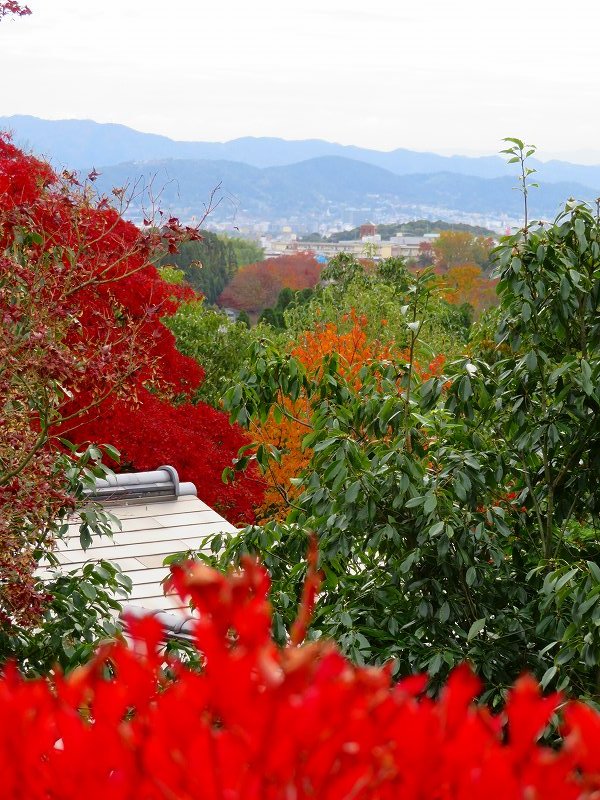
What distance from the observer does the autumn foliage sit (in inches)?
35.6

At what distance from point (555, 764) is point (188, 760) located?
35 centimetres

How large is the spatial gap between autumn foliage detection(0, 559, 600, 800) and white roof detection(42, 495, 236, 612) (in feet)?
15.9

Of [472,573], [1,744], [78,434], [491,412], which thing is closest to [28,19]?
[78,434]

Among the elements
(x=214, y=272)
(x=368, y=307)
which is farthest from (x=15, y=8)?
(x=214, y=272)

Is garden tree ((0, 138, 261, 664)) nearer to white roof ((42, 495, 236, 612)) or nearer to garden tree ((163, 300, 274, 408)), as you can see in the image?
white roof ((42, 495, 236, 612))

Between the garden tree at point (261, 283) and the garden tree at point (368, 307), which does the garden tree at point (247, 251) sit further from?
the garden tree at point (368, 307)

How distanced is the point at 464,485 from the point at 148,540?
4.26 meters

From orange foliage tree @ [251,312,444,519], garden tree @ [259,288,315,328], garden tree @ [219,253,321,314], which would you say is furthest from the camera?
garden tree @ [219,253,321,314]

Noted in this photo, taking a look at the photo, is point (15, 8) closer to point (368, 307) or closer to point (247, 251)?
point (368, 307)

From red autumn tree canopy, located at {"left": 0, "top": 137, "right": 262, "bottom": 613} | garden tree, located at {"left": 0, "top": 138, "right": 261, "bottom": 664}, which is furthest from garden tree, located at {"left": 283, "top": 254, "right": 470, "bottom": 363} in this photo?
garden tree, located at {"left": 0, "top": 138, "right": 261, "bottom": 664}

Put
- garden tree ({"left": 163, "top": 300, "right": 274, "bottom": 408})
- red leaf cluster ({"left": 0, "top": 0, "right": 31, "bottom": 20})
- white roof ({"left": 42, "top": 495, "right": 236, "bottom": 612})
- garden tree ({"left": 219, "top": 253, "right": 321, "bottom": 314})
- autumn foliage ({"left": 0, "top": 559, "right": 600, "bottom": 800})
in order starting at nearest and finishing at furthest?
autumn foliage ({"left": 0, "top": 559, "right": 600, "bottom": 800}) → white roof ({"left": 42, "top": 495, "right": 236, "bottom": 612}) → red leaf cluster ({"left": 0, "top": 0, "right": 31, "bottom": 20}) → garden tree ({"left": 163, "top": 300, "right": 274, "bottom": 408}) → garden tree ({"left": 219, "top": 253, "right": 321, "bottom": 314})

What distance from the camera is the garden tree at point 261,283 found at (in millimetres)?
53375

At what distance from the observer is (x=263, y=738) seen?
0.90 m

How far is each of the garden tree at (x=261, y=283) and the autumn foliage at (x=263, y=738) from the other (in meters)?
51.4
